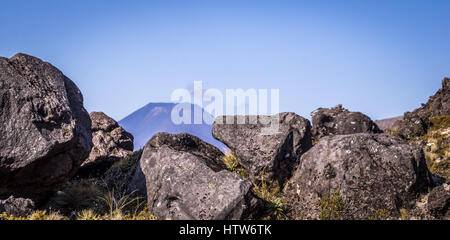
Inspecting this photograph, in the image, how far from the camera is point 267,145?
1403 cm

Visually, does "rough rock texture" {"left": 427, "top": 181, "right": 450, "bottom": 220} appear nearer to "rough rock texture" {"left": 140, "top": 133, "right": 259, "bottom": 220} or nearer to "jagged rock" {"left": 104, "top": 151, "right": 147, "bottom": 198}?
"rough rock texture" {"left": 140, "top": 133, "right": 259, "bottom": 220}

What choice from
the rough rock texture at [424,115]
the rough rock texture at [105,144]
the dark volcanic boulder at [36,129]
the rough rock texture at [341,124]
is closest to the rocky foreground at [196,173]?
the dark volcanic boulder at [36,129]

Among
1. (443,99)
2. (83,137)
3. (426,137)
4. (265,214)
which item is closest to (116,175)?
(83,137)

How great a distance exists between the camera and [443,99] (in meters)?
33.7

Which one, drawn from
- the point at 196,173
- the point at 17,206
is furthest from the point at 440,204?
the point at 17,206

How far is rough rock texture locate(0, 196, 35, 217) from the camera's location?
1070 cm

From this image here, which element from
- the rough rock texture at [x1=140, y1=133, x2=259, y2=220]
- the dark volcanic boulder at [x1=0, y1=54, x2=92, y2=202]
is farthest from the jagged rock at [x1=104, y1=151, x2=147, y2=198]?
the dark volcanic boulder at [x1=0, y1=54, x2=92, y2=202]

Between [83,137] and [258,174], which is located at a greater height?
[83,137]

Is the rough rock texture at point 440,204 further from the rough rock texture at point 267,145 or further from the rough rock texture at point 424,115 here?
the rough rock texture at point 424,115

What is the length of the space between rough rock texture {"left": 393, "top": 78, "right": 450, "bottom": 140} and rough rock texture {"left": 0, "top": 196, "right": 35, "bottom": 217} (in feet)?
87.1
